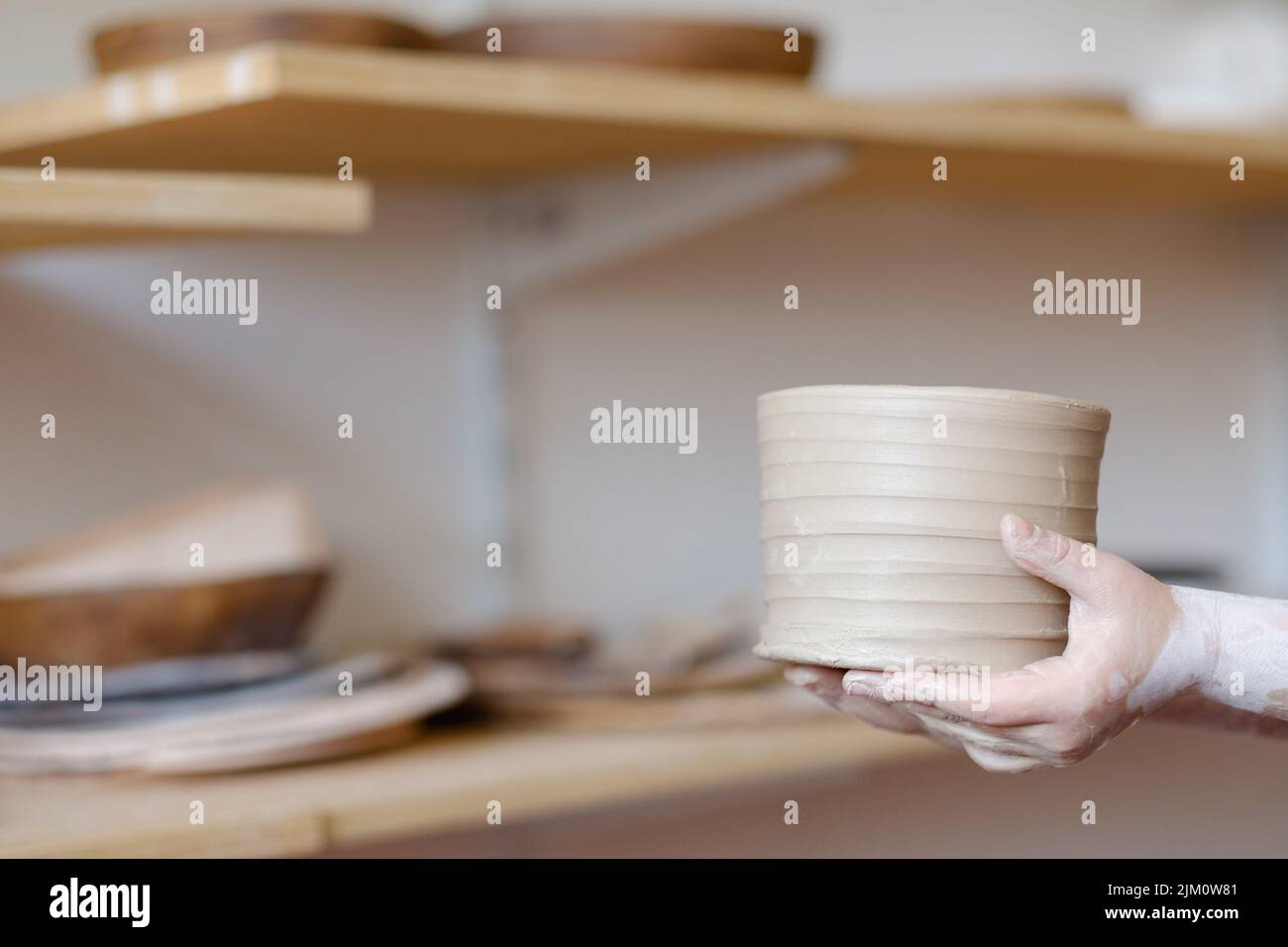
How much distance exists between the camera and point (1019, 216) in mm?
1531

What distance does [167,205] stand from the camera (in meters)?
0.74

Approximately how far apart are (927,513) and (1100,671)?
98mm

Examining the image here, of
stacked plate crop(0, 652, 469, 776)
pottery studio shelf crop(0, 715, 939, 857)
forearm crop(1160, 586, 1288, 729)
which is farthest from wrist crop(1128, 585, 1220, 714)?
stacked plate crop(0, 652, 469, 776)

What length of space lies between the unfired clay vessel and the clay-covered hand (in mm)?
11

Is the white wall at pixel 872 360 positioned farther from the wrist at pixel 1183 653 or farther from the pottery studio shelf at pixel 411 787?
the wrist at pixel 1183 653

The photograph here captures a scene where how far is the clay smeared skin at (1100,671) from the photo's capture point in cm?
61

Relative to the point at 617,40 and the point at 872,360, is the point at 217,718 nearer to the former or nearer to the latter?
the point at 617,40

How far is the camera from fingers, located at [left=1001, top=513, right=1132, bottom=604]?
0.60 meters

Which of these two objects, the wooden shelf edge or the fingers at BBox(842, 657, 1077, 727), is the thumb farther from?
the wooden shelf edge

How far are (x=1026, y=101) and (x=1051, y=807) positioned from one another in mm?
781

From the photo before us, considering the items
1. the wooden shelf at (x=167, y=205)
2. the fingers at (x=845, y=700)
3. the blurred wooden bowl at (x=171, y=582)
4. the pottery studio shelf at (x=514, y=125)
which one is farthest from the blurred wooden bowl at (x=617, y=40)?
the fingers at (x=845, y=700)

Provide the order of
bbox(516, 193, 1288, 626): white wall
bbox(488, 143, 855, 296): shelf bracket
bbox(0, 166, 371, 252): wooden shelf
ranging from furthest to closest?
bbox(516, 193, 1288, 626): white wall < bbox(488, 143, 855, 296): shelf bracket < bbox(0, 166, 371, 252): wooden shelf

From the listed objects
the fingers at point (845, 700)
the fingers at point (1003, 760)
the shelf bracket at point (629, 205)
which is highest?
the shelf bracket at point (629, 205)
